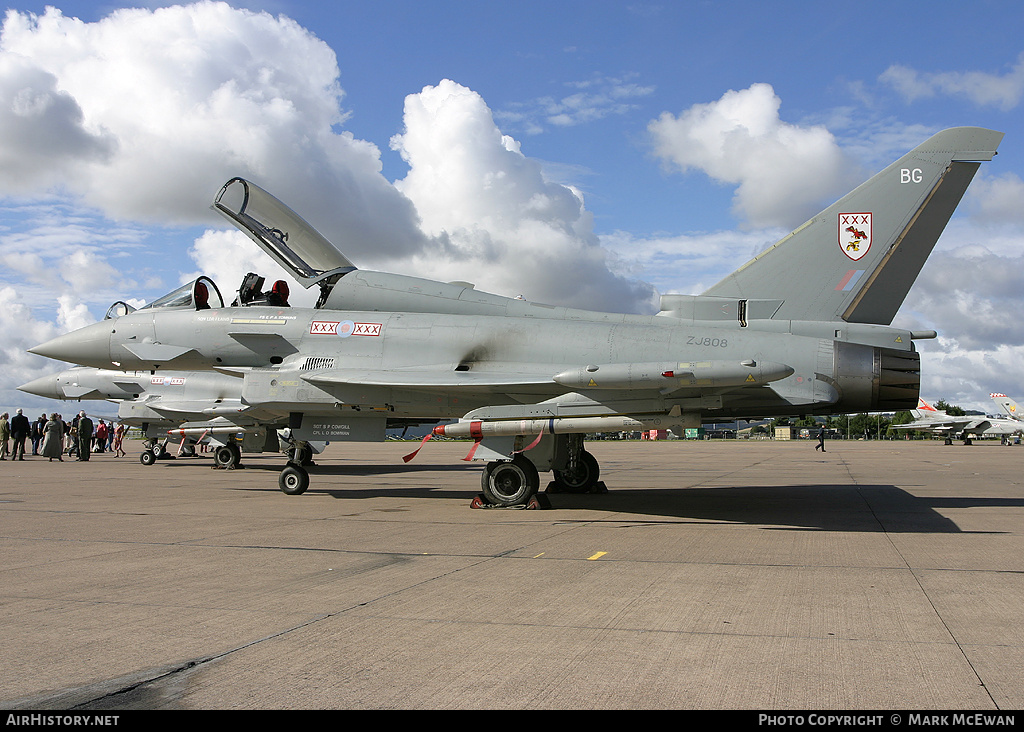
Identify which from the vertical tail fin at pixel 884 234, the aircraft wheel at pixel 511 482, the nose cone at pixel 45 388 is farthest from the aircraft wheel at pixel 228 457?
the vertical tail fin at pixel 884 234

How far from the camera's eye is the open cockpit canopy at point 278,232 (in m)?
11.6

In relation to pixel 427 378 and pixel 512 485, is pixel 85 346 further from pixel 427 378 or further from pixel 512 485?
pixel 512 485

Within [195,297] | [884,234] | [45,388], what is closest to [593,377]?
[884,234]

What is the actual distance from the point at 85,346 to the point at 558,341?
8275 mm

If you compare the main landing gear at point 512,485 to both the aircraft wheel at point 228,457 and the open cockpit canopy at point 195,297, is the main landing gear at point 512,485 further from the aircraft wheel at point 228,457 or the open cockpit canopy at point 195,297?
the aircraft wheel at point 228,457

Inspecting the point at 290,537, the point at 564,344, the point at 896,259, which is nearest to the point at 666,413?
the point at 564,344

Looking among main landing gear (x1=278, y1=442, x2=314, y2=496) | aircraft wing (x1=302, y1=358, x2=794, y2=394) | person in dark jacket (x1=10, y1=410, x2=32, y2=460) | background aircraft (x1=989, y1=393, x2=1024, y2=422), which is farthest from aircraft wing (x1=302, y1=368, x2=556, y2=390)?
background aircraft (x1=989, y1=393, x2=1024, y2=422)

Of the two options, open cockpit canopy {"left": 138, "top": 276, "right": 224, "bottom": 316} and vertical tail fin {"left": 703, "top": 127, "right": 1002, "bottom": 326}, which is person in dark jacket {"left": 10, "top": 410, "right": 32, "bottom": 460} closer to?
open cockpit canopy {"left": 138, "top": 276, "right": 224, "bottom": 316}

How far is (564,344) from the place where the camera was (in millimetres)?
9922

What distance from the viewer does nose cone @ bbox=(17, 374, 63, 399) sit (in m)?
24.2

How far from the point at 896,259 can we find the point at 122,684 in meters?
9.83

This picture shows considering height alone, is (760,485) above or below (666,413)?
below

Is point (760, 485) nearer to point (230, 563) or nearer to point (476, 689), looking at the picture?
point (230, 563)

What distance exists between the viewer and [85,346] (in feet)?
40.3
